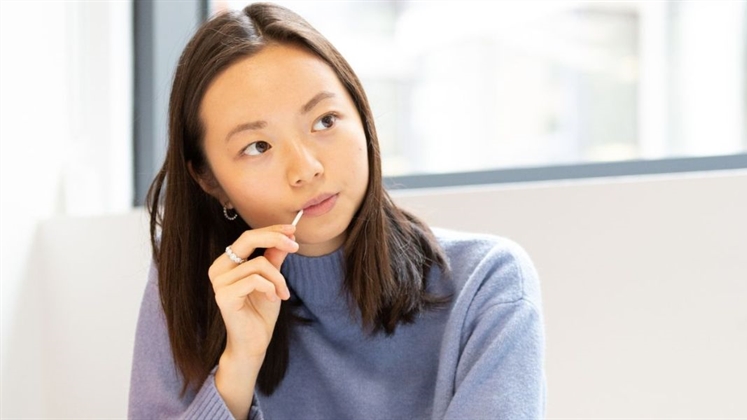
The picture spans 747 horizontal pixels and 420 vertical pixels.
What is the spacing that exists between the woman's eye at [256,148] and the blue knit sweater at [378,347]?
0.61 feet

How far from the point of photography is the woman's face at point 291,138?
108 cm

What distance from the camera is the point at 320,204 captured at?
1103mm

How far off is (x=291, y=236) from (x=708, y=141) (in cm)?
409

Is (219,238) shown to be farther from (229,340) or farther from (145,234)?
(145,234)

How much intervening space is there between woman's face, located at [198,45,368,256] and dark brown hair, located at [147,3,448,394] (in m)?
0.02

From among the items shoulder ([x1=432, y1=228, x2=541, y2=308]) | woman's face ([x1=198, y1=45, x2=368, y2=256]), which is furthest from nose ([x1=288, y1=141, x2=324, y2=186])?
shoulder ([x1=432, y1=228, x2=541, y2=308])

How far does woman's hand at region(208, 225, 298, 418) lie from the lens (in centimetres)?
107

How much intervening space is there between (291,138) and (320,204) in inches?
3.6

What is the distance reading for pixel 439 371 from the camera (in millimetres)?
1138

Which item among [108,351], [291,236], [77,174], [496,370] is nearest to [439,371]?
[496,370]

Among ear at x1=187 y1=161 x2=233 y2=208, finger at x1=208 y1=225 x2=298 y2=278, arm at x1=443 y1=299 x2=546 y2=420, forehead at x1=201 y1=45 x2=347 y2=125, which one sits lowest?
arm at x1=443 y1=299 x2=546 y2=420

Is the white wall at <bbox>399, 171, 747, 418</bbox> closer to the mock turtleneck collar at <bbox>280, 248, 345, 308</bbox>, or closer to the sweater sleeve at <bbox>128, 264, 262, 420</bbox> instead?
the mock turtleneck collar at <bbox>280, 248, 345, 308</bbox>

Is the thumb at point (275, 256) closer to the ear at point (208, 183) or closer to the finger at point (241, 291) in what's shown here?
the finger at point (241, 291)

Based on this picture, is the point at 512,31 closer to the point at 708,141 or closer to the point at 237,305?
the point at 708,141
